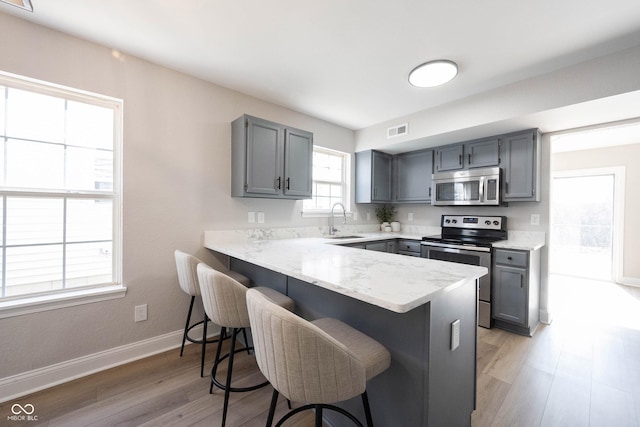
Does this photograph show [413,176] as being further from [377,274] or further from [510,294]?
[377,274]

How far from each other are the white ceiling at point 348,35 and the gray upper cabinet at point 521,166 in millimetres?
761

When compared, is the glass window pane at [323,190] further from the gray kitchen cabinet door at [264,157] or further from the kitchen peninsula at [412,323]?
the kitchen peninsula at [412,323]

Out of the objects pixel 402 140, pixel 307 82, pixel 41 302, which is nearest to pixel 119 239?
pixel 41 302

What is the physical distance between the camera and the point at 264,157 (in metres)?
2.69

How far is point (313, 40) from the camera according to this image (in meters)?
1.99

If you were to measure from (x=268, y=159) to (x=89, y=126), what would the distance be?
148 centimetres

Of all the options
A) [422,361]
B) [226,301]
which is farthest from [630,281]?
[226,301]

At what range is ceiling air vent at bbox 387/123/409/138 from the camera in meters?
3.47

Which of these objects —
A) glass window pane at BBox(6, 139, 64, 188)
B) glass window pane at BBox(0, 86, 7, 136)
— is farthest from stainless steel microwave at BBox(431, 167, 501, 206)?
glass window pane at BBox(0, 86, 7, 136)

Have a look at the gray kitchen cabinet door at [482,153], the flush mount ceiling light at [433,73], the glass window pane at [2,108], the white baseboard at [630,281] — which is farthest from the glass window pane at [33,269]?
the white baseboard at [630,281]

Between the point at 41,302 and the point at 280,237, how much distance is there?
2038 mm

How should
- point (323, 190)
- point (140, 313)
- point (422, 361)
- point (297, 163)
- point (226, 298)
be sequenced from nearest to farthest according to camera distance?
point (422, 361), point (226, 298), point (140, 313), point (297, 163), point (323, 190)

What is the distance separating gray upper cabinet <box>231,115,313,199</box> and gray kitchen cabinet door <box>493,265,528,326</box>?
2324 millimetres

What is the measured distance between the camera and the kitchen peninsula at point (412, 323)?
1.08 m
